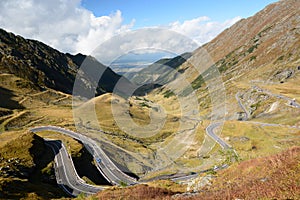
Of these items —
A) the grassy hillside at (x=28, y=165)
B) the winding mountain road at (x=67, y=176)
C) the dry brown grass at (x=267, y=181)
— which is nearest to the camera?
the dry brown grass at (x=267, y=181)

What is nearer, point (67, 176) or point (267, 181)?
point (267, 181)

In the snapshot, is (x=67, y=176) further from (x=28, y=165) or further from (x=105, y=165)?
(x=105, y=165)

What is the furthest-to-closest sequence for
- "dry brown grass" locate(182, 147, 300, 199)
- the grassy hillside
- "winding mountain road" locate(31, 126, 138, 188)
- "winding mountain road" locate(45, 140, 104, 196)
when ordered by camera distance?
"winding mountain road" locate(31, 126, 138, 188), "winding mountain road" locate(45, 140, 104, 196), the grassy hillside, "dry brown grass" locate(182, 147, 300, 199)

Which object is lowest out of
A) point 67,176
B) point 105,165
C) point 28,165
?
point 105,165

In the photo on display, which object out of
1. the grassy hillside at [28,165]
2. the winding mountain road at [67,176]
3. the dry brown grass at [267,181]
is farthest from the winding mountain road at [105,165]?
the dry brown grass at [267,181]

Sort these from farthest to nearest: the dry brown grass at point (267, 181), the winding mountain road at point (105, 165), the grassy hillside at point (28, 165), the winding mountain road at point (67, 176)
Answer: the winding mountain road at point (105, 165) → the winding mountain road at point (67, 176) → the grassy hillside at point (28, 165) → the dry brown grass at point (267, 181)

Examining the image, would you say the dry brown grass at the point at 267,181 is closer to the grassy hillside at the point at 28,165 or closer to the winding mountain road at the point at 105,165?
the grassy hillside at the point at 28,165

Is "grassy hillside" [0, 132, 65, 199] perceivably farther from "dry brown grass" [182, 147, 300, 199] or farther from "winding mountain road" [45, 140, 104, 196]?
"dry brown grass" [182, 147, 300, 199]

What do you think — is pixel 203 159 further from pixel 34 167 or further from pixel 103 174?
pixel 34 167

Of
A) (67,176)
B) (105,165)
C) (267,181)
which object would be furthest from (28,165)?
(267,181)

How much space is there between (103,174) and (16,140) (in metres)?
32.9

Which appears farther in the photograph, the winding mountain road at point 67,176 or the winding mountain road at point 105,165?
the winding mountain road at point 105,165

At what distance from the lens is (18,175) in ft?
214

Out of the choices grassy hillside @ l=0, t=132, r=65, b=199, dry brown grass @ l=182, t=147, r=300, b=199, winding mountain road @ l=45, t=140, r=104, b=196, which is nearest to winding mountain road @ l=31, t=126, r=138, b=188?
winding mountain road @ l=45, t=140, r=104, b=196
